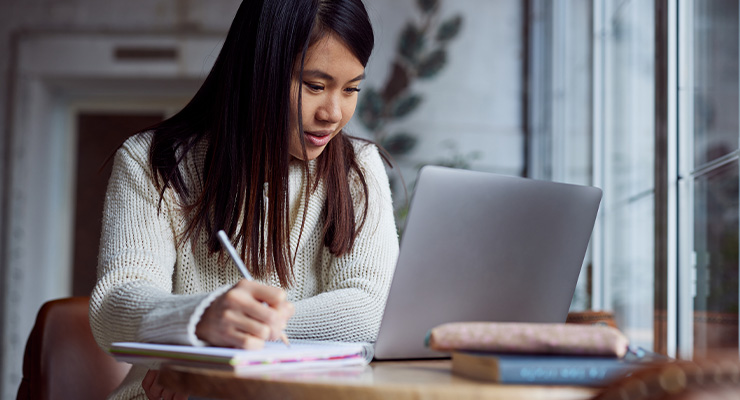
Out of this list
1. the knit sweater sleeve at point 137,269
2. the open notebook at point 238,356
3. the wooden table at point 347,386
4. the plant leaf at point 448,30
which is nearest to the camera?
the wooden table at point 347,386

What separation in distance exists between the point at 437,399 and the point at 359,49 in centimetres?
80

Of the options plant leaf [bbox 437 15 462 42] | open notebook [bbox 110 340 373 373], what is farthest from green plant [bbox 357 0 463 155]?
open notebook [bbox 110 340 373 373]

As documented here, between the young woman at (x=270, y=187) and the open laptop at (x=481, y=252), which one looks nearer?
the open laptop at (x=481, y=252)

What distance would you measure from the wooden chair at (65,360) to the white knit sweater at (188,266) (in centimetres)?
33

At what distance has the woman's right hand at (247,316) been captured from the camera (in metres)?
0.78

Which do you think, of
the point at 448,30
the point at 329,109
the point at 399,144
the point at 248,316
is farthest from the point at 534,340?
the point at 448,30

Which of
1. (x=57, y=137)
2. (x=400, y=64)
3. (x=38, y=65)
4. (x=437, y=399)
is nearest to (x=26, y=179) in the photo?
(x=57, y=137)

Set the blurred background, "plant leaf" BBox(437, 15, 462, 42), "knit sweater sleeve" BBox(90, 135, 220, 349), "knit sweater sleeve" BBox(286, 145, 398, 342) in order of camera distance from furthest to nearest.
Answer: "plant leaf" BBox(437, 15, 462, 42) → the blurred background → "knit sweater sleeve" BBox(286, 145, 398, 342) → "knit sweater sleeve" BBox(90, 135, 220, 349)

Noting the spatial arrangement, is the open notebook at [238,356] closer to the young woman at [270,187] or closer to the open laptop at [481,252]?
the open laptop at [481,252]

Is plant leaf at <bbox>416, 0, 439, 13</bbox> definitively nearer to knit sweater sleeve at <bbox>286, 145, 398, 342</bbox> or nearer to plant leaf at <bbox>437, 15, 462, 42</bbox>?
plant leaf at <bbox>437, 15, 462, 42</bbox>

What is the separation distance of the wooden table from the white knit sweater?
143mm

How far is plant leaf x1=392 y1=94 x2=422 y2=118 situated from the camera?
386cm

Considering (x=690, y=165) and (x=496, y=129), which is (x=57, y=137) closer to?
(x=496, y=129)

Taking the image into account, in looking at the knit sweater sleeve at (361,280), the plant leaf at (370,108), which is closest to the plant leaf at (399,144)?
the plant leaf at (370,108)
